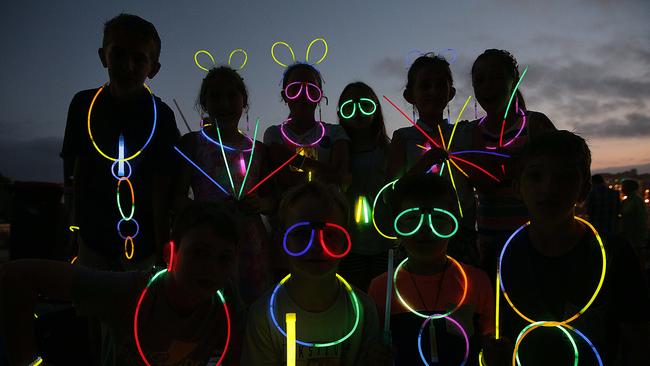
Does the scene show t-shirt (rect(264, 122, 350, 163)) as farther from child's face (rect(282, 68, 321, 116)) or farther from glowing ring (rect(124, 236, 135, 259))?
glowing ring (rect(124, 236, 135, 259))

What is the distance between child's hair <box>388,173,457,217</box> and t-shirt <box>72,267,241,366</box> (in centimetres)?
105

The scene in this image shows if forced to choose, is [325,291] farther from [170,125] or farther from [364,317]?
[170,125]

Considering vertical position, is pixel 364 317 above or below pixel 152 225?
below

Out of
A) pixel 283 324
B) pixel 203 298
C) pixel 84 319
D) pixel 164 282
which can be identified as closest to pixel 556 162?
pixel 283 324

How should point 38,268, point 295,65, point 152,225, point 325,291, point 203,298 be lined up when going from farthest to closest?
point 295,65
point 152,225
point 203,298
point 325,291
point 38,268

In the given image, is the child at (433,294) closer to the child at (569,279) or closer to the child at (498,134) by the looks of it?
the child at (569,279)

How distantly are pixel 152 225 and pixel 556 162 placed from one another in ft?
7.51

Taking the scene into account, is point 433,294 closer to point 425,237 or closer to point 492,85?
point 425,237

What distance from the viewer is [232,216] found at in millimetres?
2230

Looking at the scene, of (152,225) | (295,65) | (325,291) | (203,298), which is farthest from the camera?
(295,65)

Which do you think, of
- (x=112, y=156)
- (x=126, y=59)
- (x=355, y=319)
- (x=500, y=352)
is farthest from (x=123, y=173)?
(x=500, y=352)

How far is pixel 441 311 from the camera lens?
2.12 meters

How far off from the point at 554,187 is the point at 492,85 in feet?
3.62

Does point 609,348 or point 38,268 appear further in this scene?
point 609,348
